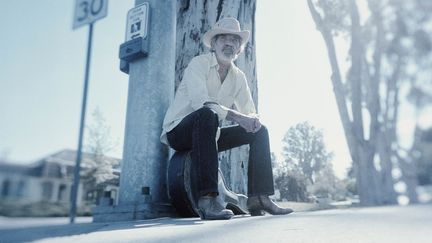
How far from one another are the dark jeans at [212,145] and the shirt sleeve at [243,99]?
0.26m

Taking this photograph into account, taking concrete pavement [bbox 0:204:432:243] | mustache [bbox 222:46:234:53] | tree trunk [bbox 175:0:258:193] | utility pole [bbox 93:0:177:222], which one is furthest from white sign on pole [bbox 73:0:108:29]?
tree trunk [bbox 175:0:258:193]

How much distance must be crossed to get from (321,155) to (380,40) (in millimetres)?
537

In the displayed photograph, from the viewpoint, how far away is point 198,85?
89.4 inches

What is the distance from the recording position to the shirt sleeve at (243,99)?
105 inches

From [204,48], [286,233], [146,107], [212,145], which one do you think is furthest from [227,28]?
[286,233]

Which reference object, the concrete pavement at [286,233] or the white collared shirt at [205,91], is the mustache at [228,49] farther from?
the concrete pavement at [286,233]

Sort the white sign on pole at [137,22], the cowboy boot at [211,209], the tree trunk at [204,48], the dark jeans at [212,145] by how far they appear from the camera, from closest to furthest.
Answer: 1. the cowboy boot at [211,209]
2. the dark jeans at [212,145]
3. the white sign on pole at [137,22]
4. the tree trunk at [204,48]

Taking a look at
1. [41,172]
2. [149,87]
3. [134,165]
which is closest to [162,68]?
[149,87]

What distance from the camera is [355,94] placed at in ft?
3.69

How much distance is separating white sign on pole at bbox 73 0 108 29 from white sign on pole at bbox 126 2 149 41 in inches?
53.0

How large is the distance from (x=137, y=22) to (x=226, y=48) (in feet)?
2.37

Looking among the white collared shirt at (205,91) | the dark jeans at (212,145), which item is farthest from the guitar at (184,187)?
the white collared shirt at (205,91)

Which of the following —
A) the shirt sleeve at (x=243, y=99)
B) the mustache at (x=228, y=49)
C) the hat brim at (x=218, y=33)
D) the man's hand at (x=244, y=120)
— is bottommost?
the man's hand at (x=244, y=120)

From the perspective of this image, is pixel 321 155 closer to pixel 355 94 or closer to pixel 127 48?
pixel 355 94
